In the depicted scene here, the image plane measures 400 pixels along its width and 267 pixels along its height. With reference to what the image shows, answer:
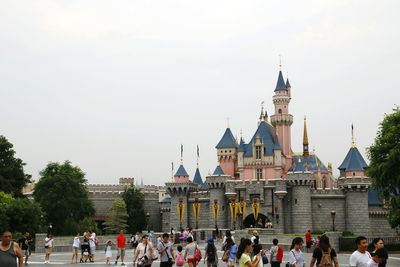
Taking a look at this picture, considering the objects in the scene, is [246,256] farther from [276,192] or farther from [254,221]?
[254,221]

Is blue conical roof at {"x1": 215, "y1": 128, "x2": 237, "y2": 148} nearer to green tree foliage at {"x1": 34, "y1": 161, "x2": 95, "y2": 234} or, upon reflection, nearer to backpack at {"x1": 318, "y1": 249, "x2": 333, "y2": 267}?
green tree foliage at {"x1": 34, "y1": 161, "x2": 95, "y2": 234}

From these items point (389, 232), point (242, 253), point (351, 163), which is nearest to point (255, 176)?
point (351, 163)

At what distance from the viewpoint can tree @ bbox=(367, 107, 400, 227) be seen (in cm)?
3419

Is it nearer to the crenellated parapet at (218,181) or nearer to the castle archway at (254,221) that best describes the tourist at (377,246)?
the castle archway at (254,221)

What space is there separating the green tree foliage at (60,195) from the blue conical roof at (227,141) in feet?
55.2

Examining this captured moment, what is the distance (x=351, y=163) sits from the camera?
58.3 meters

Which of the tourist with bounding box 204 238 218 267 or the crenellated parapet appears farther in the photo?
the crenellated parapet

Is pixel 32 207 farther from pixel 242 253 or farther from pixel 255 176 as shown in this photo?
pixel 242 253

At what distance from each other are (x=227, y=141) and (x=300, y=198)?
14.0 meters

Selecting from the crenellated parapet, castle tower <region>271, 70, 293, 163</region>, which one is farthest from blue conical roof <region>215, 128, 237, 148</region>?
the crenellated parapet

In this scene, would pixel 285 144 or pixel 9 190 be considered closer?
pixel 9 190

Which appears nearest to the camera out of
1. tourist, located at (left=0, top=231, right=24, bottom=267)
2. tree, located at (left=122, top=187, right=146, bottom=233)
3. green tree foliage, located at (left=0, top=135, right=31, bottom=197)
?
tourist, located at (left=0, top=231, right=24, bottom=267)

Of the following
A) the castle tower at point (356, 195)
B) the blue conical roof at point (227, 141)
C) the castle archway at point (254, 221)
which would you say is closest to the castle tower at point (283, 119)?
the blue conical roof at point (227, 141)

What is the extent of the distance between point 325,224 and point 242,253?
1914 inches
